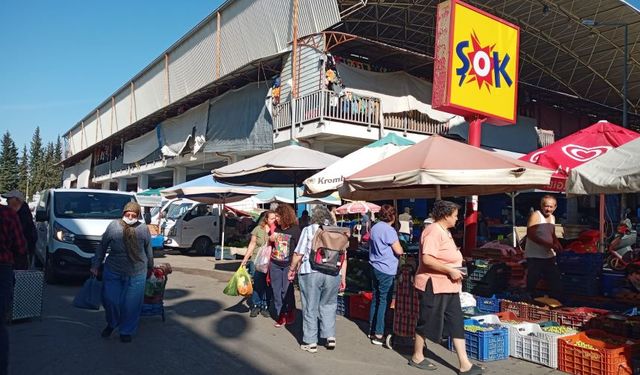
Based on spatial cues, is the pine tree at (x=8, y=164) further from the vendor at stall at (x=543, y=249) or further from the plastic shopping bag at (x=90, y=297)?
the vendor at stall at (x=543, y=249)

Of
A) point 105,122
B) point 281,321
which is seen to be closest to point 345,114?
point 281,321

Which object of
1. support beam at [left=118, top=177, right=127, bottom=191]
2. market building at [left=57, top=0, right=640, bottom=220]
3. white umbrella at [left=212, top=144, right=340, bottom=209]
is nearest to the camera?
white umbrella at [left=212, top=144, right=340, bottom=209]

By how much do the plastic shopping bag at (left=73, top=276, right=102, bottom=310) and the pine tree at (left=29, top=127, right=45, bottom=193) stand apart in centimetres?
9656

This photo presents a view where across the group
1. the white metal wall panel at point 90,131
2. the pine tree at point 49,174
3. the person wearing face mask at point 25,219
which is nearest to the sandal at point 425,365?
the person wearing face mask at point 25,219

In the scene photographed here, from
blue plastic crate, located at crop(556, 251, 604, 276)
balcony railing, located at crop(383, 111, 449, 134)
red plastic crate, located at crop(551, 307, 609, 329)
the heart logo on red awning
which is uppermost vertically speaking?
balcony railing, located at crop(383, 111, 449, 134)

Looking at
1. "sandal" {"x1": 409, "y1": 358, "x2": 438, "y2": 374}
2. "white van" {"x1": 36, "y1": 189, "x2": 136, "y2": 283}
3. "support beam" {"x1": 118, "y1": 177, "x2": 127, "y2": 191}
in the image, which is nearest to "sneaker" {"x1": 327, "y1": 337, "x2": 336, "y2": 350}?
"sandal" {"x1": 409, "y1": 358, "x2": 438, "y2": 374}

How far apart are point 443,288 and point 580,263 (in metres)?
3.04

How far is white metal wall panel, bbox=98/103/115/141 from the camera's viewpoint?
4328cm

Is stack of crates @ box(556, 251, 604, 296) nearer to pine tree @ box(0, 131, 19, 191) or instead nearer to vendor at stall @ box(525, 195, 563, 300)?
vendor at stall @ box(525, 195, 563, 300)

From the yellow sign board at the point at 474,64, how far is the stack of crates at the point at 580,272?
4.58 metres

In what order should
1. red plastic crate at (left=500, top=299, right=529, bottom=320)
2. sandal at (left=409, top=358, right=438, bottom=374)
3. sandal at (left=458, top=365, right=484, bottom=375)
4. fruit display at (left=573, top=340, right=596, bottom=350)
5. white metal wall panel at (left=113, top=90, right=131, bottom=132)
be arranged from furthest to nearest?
white metal wall panel at (left=113, top=90, right=131, bottom=132) < red plastic crate at (left=500, top=299, right=529, bottom=320) < sandal at (left=409, top=358, right=438, bottom=374) < fruit display at (left=573, top=340, right=596, bottom=350) < sandal at (left=458, top=365, right=484, bottom=375)

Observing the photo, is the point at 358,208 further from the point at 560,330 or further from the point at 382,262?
the point at 560,330

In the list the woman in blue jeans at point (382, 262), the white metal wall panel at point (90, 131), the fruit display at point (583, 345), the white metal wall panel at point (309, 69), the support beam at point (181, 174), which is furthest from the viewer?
the white metal wall panel at point (90, 131)

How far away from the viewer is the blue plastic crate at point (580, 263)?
679cm
